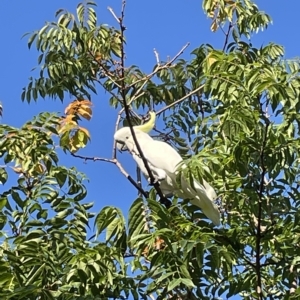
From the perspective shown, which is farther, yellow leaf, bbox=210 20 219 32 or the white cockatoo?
yellow leaf, bbox=210 20 219 32

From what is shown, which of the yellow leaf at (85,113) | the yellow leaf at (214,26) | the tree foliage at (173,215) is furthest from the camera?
the yellow leaf at (214,26)

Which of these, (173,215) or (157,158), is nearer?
(173,215)

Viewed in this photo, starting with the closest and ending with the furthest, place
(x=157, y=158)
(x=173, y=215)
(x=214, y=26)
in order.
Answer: (x=173, y=215), (x=157, y=158), (x=214, y=26)

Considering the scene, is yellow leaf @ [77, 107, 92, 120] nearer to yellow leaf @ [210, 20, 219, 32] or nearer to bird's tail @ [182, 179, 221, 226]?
bird's tail @ [182, 179, 221, 226]

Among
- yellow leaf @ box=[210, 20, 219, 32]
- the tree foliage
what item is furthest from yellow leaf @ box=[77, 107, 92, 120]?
yellow leaf @ box=[210, 20, 219, 32]

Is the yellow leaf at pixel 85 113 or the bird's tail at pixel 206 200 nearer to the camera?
the bird's tail at pixel 206 200

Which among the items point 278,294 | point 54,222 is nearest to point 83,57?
point 54,222

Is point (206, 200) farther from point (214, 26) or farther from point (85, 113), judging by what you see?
point (214, 26)

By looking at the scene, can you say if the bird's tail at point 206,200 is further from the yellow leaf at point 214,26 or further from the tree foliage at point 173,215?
the yellow leaf at point 214,26

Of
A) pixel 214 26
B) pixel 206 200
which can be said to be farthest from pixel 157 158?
pixel 214 26

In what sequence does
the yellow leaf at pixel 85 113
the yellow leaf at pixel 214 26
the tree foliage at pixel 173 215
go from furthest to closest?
1. the yellow leaf at pixel 214 26
2. the yellow leaf at pixel 85 113
3. the tree foliage at pixel 173 215

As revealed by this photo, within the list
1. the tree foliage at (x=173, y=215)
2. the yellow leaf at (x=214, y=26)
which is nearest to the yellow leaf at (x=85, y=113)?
the tree foliage at (x=173, y=215)

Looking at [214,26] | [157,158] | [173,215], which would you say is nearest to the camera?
[173,215]

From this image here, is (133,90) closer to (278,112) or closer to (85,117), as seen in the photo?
(85,117)
